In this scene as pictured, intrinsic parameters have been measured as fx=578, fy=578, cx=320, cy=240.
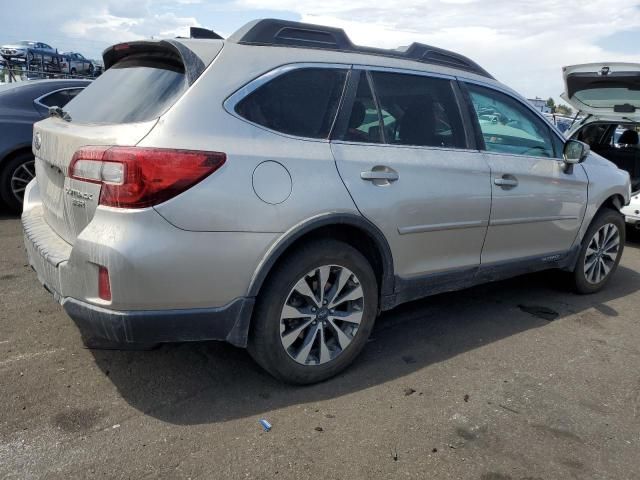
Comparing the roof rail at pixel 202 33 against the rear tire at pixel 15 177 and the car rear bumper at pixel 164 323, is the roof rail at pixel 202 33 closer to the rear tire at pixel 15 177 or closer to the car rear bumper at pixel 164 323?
the car rear bumper at pixel 164 323

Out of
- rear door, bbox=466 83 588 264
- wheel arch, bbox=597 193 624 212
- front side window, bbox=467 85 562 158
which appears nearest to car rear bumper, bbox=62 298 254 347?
rear door, bbox=466 83 588 264

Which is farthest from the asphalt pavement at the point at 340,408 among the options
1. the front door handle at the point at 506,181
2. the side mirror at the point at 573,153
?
the side mirror at the point at 573,153

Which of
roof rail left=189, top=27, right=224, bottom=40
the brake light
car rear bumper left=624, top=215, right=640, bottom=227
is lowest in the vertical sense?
car rear bumper left=624, top=215, right=640, bottom=227

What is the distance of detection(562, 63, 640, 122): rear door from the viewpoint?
635 centimetres

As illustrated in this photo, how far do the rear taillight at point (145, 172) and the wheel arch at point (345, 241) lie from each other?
1.70 ft

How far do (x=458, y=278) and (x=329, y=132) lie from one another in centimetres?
143

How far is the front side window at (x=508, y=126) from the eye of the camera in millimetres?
4023

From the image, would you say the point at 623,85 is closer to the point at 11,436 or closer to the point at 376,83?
the point at 376,83

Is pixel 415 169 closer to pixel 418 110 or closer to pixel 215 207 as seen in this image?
pixel 418 110

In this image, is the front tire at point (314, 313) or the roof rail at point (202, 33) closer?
the front tire at point (314, 313)

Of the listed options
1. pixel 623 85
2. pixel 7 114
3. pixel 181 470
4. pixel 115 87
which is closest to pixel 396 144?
pixel 115 87

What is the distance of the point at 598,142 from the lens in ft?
27.0

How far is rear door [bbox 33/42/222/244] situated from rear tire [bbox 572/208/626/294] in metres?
3.74

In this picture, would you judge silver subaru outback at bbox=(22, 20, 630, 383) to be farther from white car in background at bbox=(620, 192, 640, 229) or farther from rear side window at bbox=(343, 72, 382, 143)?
white car in background at bbox=(620, 192, 640, 229)
